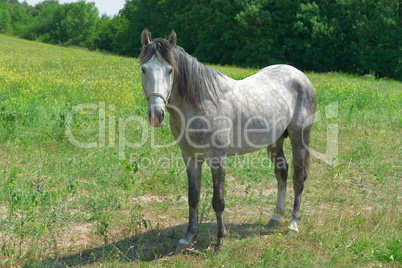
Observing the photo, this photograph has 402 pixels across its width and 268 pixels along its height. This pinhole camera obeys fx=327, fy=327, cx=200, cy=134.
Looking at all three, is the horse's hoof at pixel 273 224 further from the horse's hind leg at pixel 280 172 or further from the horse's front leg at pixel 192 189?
the horse's front leg at pixel 192 189

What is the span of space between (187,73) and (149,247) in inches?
75.8

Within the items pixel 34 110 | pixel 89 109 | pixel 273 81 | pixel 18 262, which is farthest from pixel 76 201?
pixel 89 109

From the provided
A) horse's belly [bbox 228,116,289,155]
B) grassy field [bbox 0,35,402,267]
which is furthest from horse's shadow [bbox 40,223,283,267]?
horse's belly [bbox 228,116,289,155]

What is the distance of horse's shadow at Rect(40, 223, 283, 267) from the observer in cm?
322

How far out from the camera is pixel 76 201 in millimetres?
4266

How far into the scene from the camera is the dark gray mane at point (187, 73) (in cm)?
290

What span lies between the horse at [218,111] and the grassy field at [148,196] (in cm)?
42

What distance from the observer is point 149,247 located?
11.8 ft

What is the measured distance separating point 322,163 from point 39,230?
5.03 meters

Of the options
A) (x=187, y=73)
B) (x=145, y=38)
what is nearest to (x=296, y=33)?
(x=187, y=73)

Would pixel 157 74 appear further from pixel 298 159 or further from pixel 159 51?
pixel 298 159

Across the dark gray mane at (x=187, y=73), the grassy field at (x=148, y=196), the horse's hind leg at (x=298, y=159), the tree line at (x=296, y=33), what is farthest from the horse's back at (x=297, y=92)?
the tree line at (x=296, y=33)

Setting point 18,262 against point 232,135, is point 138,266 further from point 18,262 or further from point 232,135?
point 232,135

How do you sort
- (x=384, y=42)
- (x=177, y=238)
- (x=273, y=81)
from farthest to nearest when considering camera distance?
(x=384, y=42)
(x=273, y=81)
(x=177, y=238)
